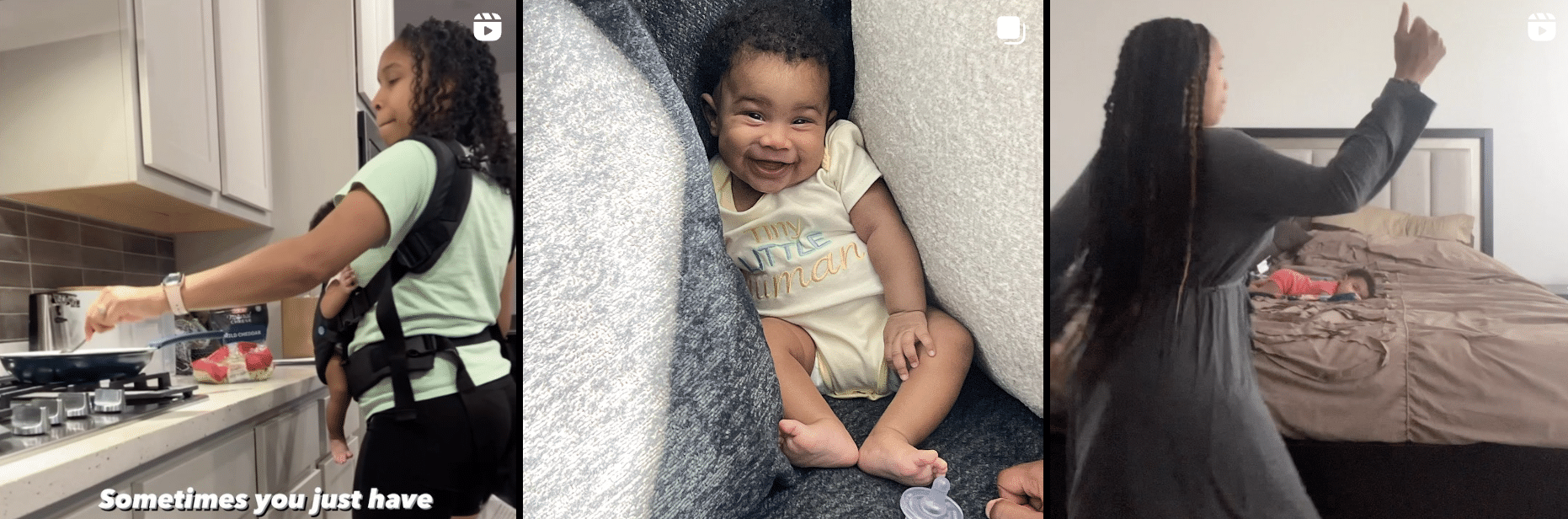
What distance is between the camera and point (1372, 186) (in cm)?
108

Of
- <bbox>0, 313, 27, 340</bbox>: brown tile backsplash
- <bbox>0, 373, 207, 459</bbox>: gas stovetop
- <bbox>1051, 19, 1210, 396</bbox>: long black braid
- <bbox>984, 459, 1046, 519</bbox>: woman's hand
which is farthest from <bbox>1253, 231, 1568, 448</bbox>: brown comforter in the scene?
<bbox>0, 313, 27, 340</bbox>: brown tile backsplash

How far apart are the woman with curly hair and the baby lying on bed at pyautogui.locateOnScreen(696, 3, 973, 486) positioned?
28cm

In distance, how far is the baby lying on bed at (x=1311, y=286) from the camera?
1077 mm

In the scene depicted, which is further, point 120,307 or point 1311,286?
point 1311,286

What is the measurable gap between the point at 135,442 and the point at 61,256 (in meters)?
0.24

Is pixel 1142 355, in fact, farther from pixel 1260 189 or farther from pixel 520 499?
pixel 520 499

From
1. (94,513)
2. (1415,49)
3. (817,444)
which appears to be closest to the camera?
(94,513)

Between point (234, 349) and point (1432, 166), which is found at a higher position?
point (1432, 166)

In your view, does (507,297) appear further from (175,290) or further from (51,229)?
(51,229)

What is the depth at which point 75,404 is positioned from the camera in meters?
0.83

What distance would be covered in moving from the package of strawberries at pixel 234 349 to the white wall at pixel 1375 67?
3.56 ft

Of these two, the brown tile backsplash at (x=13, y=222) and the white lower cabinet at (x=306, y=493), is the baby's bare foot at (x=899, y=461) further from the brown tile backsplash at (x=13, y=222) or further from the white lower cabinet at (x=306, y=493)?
the brown tile backsplash at (x=13, y=222)

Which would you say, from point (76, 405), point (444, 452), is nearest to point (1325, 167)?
point (444, 452)

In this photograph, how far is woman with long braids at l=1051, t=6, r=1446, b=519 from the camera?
1.07 metres
